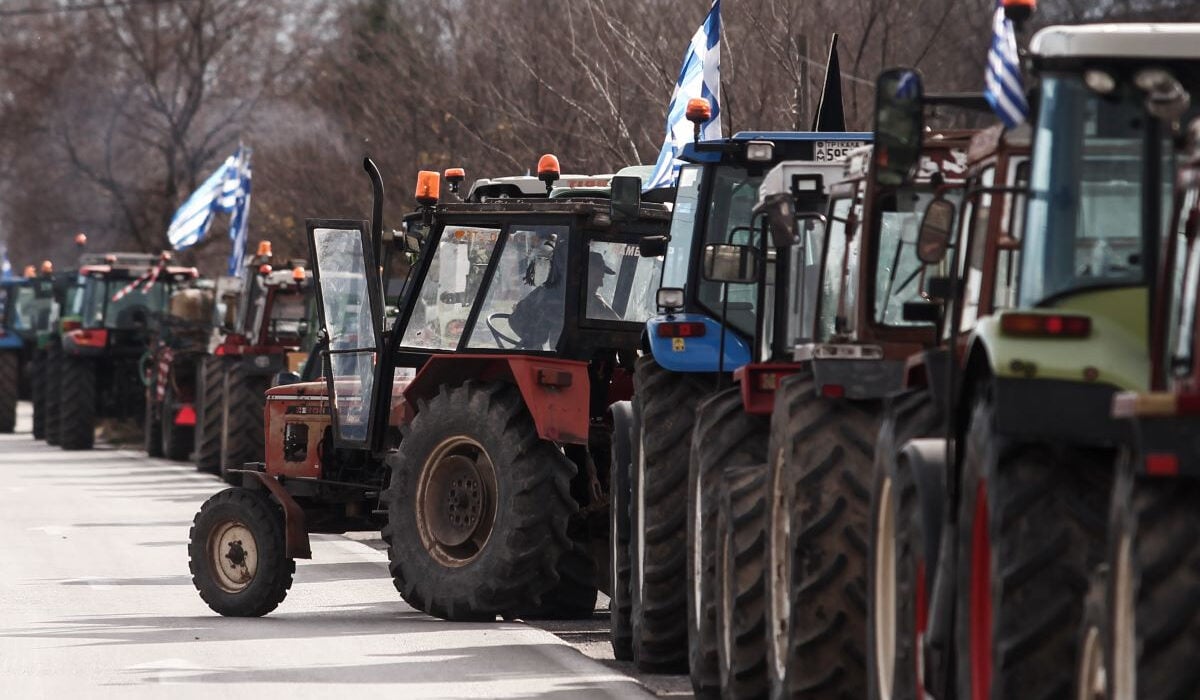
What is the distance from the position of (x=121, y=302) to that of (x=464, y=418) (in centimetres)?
2238

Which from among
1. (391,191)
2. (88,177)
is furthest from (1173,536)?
(88,177)

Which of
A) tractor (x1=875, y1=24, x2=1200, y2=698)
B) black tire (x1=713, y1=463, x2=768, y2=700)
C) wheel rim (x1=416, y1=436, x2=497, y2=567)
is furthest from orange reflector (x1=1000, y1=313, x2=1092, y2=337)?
wheel rim (x1=416, y1=436, x2=497, y2=567)

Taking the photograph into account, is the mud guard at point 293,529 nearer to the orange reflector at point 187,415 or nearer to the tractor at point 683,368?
the tractor at point 683,368

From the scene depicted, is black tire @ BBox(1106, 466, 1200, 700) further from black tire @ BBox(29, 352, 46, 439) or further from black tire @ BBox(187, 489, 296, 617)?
black tire @ BBox(29, 352, 46, 439)

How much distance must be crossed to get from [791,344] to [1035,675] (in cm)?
520

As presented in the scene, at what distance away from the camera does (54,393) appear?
37031 millimetres

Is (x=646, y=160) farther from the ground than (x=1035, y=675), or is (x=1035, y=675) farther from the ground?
(x=646, y=160)

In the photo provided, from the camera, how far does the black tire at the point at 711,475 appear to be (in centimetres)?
1085

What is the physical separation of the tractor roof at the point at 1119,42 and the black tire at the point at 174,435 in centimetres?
2642

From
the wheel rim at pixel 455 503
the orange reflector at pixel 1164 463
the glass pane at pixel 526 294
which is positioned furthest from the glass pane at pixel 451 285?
the orange reflector at pixel 1164 463

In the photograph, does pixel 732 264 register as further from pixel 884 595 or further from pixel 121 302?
pixel 121 302

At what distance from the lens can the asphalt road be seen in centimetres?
1148

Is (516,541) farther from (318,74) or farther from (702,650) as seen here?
(318,74)

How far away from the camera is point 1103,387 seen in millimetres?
6473
